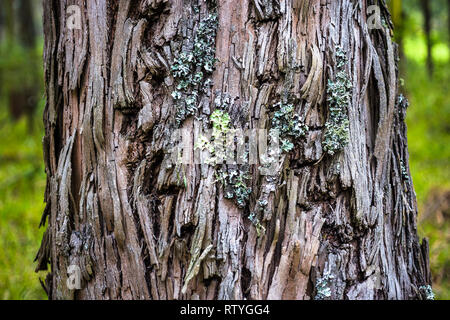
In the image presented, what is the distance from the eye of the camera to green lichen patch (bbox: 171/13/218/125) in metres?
1.46

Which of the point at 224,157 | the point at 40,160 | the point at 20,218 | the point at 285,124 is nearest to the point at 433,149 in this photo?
the point at 285,124

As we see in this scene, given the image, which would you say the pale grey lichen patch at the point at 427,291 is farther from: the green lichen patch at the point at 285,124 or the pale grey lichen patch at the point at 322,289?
the green lichen patch at the point at 285,124

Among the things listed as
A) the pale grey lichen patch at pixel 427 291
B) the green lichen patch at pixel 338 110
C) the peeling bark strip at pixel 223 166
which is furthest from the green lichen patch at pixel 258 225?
the pale grey lichen patch at pixel 427 291

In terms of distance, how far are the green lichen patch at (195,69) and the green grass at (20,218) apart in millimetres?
2105

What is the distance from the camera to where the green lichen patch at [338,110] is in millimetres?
1494

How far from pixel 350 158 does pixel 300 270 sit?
0.48 meters

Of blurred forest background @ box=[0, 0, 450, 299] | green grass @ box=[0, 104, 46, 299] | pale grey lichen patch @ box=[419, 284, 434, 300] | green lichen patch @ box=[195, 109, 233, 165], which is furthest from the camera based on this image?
blurred forest background @ box=[0, 0, 450, 299]

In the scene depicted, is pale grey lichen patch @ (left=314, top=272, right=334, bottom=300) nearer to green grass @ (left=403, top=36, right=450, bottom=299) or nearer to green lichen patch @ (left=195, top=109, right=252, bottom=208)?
green lichen patch @ (left=195, top=109, right=252, bottom=208)

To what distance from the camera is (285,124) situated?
57.8 inches

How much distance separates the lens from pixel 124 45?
1501mm

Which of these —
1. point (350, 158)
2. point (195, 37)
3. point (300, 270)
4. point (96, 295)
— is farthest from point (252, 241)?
point (195, 37)

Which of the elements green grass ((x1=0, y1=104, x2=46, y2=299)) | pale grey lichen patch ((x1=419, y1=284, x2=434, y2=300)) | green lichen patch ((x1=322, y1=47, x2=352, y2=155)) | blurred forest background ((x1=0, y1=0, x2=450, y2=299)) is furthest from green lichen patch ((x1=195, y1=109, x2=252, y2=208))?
green grass ((x1=0, y1=104, x2=46, y2=299))

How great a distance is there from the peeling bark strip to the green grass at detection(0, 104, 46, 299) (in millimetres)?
1723

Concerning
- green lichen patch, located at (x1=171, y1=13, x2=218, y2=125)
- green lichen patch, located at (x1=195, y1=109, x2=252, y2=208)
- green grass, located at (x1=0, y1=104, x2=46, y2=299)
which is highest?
green lichen patch, located at (x1=171, y1=13, x2=218, y2=125)
